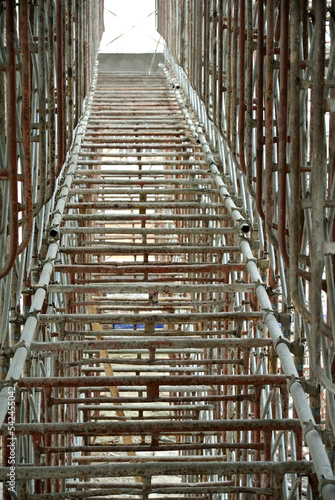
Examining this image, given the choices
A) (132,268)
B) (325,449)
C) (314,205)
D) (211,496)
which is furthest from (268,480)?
(211,496)

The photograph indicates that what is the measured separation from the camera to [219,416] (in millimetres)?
8641

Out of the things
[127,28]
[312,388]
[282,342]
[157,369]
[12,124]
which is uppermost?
[127,28]

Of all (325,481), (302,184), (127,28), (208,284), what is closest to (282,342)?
(302,184)

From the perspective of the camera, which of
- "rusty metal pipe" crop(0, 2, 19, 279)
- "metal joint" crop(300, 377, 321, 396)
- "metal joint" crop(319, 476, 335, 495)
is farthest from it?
"metal joint" crop(300, 377, 321, 396)

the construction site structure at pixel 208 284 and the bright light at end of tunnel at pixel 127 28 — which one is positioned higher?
the bright light at end of tunnel at pixel 127 28

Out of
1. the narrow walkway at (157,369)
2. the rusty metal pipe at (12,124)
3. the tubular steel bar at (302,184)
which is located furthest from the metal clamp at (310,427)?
the rusty metal pipe at (12,124)

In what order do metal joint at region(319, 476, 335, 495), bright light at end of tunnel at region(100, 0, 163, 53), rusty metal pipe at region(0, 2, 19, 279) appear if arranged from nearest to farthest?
metal joint at region(319, 476, 335, 495) < rusty metal pipe at region(0, 2, 19, 279) < bright light at end of tunnel at region(100, 0, 163, 53)

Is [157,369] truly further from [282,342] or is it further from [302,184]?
[302,184]

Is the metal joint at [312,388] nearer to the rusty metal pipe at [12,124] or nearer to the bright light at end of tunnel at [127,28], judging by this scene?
the rusty metal pipe at [12,124]

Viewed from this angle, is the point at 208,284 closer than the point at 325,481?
No

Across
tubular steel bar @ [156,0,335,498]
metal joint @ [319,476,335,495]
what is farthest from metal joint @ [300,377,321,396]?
metal joint @ [319,476,335,495]

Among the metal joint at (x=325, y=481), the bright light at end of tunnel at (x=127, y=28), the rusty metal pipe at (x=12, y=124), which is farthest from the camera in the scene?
the bright light at end of tunnel at (x=127, y=28)

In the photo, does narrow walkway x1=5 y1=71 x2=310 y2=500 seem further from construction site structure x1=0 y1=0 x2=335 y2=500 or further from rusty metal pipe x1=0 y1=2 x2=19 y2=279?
rusty metal pipe x1=0 y1=2 x2=19 y2=279

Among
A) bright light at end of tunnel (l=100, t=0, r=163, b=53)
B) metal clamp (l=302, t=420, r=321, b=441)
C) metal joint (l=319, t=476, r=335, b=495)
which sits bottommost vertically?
metal joint (l=319, t=476, r=335, b=495)
